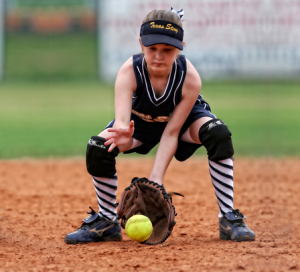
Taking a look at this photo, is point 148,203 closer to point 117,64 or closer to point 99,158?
point 99,158

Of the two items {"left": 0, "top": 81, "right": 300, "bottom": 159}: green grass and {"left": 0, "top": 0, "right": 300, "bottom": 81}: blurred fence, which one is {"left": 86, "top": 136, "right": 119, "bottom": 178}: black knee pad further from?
{"left": 0, "top": 0, "right": 300, "bottom": 81}: blurred fence

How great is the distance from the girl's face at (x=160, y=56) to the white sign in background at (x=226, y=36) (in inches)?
523

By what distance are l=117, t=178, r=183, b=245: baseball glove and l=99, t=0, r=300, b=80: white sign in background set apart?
→ 1339 cm

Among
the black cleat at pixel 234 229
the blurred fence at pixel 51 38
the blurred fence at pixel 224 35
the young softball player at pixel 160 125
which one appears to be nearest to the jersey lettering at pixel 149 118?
the young softball player at pixel 160 125

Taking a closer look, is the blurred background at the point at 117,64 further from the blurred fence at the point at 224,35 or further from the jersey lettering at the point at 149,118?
the jersey lettering at the point at 149,118

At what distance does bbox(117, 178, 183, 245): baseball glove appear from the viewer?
289 cm

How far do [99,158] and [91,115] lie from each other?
9312mm

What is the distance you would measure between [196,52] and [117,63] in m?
2.77

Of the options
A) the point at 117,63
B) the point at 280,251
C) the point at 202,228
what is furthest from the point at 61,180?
the point at 117,63

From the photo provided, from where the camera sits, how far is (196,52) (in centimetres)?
1627

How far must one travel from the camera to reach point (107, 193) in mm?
3045

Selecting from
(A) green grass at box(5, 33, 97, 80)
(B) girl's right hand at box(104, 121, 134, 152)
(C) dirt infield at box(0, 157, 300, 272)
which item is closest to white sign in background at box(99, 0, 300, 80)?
(A) green grass at box(5, 33, 97, 80)

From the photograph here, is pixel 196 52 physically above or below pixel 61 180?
above

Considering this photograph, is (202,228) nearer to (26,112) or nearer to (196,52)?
(26,112)
